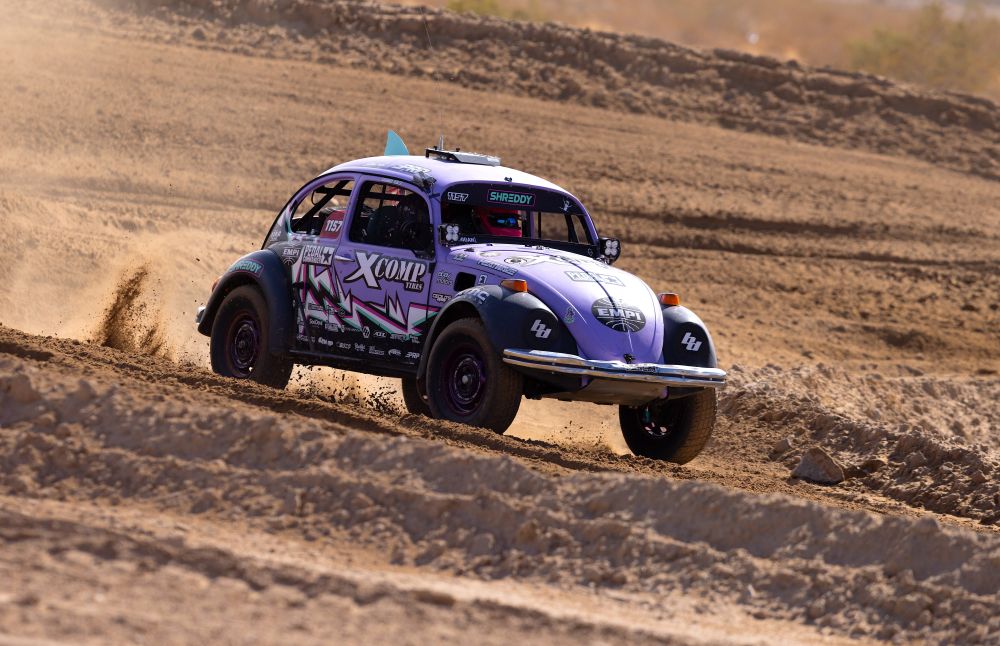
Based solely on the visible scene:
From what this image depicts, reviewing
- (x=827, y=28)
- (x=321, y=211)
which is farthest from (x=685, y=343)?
(x=827, y=28)

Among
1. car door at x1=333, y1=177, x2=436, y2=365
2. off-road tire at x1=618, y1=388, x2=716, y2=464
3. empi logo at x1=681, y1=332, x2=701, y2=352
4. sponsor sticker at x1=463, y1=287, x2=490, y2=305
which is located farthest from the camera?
car door at x1=333, y1=177, x2=436, y2=365

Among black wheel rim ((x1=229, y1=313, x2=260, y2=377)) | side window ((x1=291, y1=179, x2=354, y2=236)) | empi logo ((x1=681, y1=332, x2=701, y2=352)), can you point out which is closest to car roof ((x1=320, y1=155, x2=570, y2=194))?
side window ((x1=291, y1=179, x2=354, y2=236))

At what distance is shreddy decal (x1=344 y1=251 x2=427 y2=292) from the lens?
10.1 metres

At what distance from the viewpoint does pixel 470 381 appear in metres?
9.47

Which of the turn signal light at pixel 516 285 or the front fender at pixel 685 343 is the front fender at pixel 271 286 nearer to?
the turn signal light at pixel 516 285

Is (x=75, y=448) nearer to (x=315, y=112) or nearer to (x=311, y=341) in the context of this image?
(x=311, y=341)

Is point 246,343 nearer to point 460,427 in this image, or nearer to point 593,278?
point 460,427

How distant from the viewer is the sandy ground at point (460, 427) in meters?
6.12

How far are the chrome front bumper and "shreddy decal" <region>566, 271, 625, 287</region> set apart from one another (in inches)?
24.7

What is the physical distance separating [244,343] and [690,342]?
345 cm

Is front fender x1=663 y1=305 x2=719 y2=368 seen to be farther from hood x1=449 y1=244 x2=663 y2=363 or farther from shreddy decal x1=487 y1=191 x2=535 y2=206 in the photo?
shreddy decal x1=487 y1=191 x2=535 y2=206

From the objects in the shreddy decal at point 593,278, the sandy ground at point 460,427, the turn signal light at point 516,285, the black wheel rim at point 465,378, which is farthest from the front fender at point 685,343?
the black wheel rim at point 465,378

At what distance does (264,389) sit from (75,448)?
107 inches

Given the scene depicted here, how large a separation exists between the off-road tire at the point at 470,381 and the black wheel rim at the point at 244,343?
2000mm
